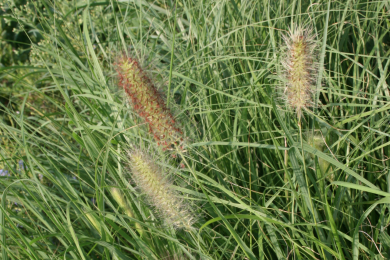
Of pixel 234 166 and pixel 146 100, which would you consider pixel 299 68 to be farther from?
pixel 234 166

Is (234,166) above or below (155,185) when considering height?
below

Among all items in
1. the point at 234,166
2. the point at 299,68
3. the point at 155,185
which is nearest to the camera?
the point at 299,68

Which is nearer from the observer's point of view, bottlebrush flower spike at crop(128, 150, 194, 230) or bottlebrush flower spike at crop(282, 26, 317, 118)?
bottlebrush flower spike at crop(282, 26, 317, 118)

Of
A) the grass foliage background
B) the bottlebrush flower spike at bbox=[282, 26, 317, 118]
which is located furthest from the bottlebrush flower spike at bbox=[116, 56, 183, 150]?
the bottlebrush flower spike at bbox=[282, 26, 317, 118]

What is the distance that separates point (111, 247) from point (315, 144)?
104 centimetres

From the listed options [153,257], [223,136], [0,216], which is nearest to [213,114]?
[223,136]

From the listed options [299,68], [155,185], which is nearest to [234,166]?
[155,185]

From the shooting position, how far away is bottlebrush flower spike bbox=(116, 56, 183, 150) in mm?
1401

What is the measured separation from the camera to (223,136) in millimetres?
2199

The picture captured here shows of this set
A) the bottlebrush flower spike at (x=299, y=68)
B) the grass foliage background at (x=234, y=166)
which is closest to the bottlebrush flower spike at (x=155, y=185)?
the grass foliage background at (x=234, y=166)

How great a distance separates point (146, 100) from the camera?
143 centimetres

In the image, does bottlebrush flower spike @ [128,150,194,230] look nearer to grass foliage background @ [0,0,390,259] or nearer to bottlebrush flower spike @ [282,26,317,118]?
grass foliage background @ [0,0,390,259]

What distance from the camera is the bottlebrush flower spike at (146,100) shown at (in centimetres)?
140

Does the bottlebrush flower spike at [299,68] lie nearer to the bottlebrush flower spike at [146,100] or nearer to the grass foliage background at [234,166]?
the grass foliage background at [234,166]
